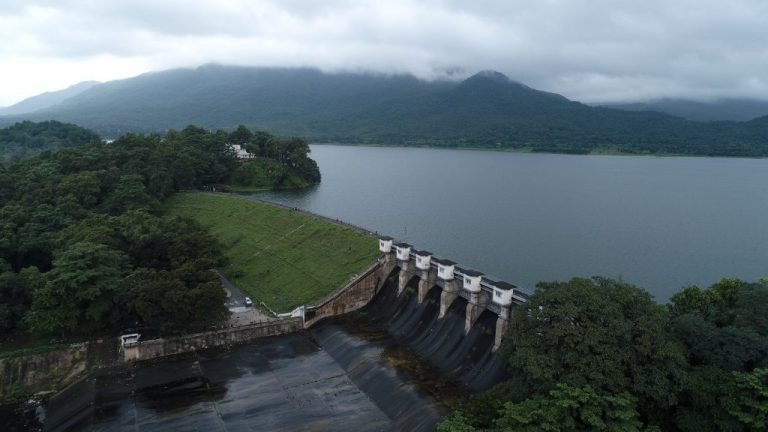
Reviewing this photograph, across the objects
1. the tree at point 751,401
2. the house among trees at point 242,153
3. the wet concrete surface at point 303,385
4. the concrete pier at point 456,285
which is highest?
the house among trees at point 242,153

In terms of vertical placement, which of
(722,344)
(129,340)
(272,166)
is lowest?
(129,340)

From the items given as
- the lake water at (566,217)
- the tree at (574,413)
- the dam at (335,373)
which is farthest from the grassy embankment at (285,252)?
the tree at (574,413)

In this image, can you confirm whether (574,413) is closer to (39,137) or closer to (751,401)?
(751,401)

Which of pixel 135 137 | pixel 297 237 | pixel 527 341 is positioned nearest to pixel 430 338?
pixel 527 341

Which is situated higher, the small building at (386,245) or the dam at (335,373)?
the small building at (386,245)

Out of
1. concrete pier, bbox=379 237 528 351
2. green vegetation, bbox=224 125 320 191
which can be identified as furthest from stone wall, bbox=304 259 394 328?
green vegetation, bbox=224 125 320 191

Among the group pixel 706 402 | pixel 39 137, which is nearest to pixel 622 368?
pixel 706 402

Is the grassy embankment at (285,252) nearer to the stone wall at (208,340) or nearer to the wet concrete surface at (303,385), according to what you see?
the stone wall at (208,340)
